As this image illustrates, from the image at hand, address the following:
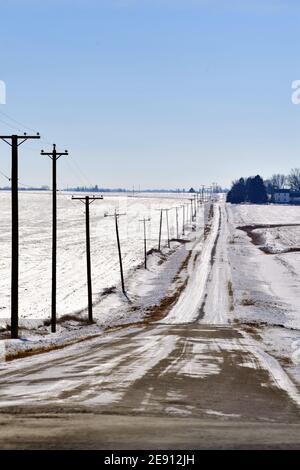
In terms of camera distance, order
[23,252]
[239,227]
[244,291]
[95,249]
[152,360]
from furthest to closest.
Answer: [239,227]
[95,249]
[23,252]
[244,291]
[152,360]

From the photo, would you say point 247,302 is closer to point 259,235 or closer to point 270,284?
point 270,284

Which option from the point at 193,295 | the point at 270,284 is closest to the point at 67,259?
the point at 270,284

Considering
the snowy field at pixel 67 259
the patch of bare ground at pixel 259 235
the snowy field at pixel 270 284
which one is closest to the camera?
the snowy field at pixel 270 284

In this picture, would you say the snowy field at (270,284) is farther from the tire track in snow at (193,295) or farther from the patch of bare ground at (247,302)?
the tire track in snow at (193,295)

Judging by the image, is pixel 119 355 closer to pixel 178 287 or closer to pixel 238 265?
pixel 178 287

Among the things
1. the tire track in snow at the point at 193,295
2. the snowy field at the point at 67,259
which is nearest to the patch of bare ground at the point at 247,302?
the tire track in snow at the point at 193,295

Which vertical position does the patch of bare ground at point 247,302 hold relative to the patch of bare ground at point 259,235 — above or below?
below

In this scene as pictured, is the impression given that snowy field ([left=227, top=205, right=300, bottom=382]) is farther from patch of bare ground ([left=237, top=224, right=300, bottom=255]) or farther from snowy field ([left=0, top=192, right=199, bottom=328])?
snowy field ([left=0, top=192, right=199, bottom=328])

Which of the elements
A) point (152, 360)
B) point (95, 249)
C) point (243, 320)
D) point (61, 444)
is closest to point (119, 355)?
point (152, 360)

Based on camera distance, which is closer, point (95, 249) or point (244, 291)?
point (244, 291)

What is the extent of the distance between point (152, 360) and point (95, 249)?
75.6 metres

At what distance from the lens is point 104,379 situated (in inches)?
532
